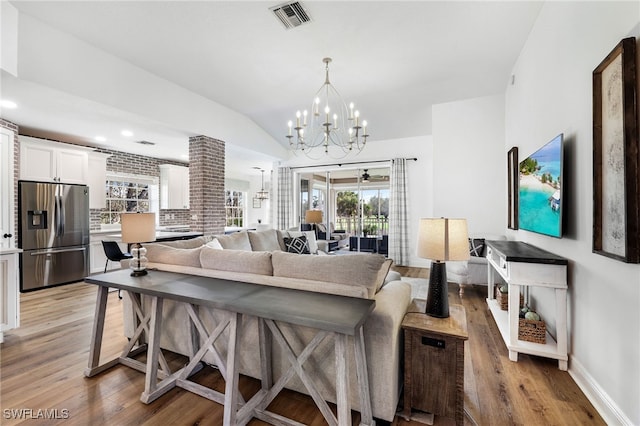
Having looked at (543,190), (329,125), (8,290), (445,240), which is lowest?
(8,290)

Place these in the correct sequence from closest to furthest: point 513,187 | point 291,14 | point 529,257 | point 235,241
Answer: point 529,257, point 291,14, point 235,241, point 513,187

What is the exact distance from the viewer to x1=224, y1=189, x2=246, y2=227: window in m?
9.05

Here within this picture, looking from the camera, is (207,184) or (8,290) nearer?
(8,290)

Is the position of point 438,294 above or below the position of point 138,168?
below

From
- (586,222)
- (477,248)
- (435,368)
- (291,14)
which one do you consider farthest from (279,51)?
(477,248)

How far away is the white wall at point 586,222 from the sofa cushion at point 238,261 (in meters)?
2.06

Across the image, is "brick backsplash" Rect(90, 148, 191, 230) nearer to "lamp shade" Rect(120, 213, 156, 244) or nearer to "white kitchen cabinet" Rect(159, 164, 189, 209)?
"white kitchen cabinet" Rect(159, 164, 189, 209)

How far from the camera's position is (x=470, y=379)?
2.01 metres

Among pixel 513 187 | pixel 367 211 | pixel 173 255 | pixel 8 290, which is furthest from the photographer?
pixel 367 211

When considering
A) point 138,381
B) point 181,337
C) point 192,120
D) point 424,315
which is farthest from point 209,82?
point 424,315

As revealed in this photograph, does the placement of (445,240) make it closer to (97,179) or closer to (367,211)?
(367,211)

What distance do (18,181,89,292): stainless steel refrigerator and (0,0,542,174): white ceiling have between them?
1030mm

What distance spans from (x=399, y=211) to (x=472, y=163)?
1768mm

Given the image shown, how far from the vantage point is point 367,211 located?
6.64 meters
